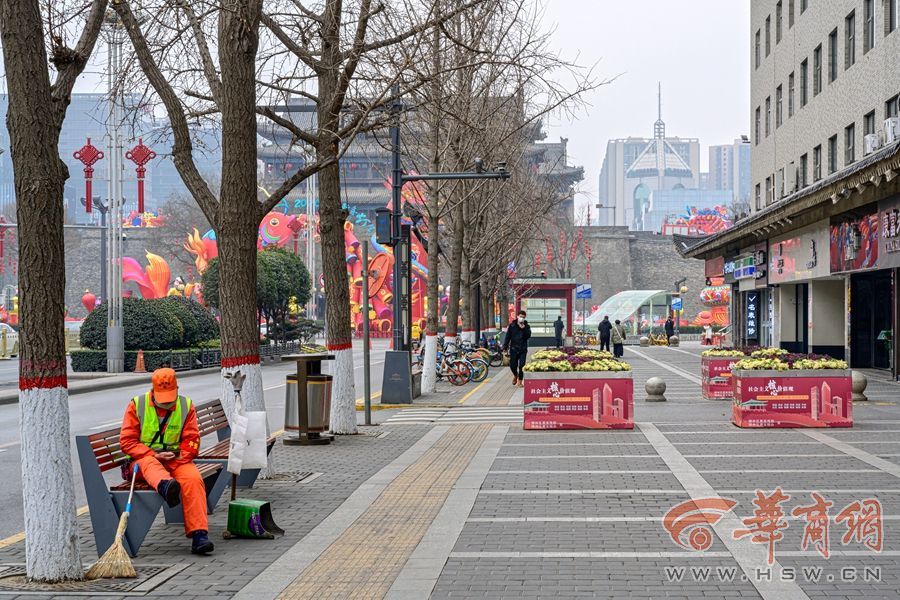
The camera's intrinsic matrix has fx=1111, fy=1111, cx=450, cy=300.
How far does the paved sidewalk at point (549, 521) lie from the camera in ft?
23.3

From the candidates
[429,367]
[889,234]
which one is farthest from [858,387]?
[429,367]

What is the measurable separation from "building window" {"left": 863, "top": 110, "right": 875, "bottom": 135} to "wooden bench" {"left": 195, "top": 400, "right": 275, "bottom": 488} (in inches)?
923

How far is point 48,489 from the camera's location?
7.39 metres

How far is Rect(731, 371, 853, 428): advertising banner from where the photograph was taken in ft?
53.8

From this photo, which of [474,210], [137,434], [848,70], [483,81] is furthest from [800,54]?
[137,434]

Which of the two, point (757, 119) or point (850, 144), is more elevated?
point (757, 119)

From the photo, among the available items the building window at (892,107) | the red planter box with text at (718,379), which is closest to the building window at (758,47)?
the building window at (892,107)

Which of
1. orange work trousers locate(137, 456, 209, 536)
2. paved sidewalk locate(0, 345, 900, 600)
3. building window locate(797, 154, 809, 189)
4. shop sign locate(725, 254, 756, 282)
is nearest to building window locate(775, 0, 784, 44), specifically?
building window locate(797, 154, 809, 189)

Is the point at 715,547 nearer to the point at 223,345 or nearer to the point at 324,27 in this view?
the point at 223,345

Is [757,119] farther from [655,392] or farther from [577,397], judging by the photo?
[577,397]

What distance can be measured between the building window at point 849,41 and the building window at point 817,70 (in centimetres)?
358

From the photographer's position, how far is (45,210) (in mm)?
7500

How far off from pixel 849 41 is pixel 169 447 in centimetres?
2861

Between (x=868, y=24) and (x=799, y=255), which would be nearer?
(x=868, y=24)
